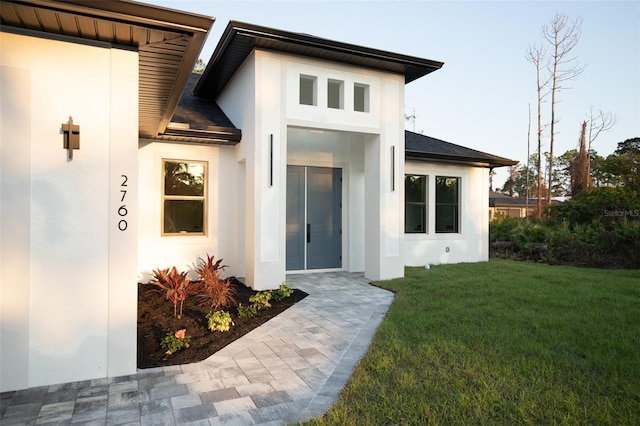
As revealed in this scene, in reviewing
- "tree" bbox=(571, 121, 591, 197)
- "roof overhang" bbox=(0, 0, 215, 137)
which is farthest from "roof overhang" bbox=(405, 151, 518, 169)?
"tree" bbox=(571, 121, 591, 197)

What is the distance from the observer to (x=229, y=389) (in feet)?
10.7

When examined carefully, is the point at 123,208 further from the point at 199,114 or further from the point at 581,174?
the point at 581,174

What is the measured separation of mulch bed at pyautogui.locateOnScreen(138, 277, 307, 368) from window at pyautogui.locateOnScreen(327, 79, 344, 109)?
412 cm

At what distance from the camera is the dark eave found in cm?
674

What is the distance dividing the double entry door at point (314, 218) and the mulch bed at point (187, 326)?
85.6 inches

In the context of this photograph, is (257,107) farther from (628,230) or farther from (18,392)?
(628,230)

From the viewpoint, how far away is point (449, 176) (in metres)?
11.2

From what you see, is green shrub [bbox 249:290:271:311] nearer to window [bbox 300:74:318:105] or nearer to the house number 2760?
the house number 2760

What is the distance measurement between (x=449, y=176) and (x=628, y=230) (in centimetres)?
597

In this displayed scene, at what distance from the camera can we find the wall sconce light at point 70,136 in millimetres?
3338

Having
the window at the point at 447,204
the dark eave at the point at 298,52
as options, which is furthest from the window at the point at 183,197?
the window at the point at 447,204

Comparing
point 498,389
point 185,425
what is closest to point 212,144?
→ point 185,425

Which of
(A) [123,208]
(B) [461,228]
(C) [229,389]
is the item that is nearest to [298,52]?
(A) [123,208]

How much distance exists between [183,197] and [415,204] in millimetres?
6278
